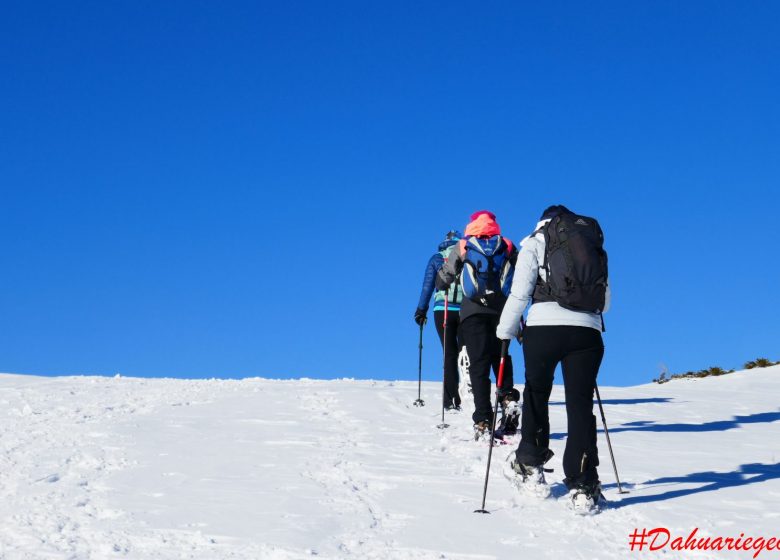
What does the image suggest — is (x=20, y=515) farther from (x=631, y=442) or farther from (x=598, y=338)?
(x=631, y=442)

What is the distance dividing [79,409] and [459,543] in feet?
26.7

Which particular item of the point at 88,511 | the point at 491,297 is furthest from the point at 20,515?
the point at 491,297

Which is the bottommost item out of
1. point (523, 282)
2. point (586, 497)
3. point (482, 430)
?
point (586, 497)

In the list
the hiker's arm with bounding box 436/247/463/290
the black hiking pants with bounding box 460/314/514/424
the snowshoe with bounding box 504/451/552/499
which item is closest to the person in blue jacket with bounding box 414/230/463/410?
the hiker's arm with bounding box 436/247/463/290

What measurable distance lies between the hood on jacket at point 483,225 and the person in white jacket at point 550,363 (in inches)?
100

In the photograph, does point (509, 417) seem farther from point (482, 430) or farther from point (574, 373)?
point (574, 373)

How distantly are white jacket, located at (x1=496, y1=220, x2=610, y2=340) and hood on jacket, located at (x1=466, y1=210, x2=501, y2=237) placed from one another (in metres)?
2.59

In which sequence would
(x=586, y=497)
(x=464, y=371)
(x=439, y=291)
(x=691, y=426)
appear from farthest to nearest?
(x=439, y=291), (x=691, y=426), (x=464, y=371), (x=586, y=497)

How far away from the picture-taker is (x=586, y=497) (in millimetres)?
6762

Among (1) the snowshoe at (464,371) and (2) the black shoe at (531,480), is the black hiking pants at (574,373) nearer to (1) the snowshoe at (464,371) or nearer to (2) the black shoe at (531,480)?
(2) the black shoe at (531,480)

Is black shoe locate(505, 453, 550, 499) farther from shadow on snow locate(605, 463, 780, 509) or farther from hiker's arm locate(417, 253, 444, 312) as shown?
hiker's arm locate(417, 253, 444, 312)

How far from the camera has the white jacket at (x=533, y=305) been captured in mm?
7027

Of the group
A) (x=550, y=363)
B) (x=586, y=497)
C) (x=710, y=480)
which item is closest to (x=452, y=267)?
(x=550, y=363)

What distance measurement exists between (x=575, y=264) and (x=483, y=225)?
312cm
